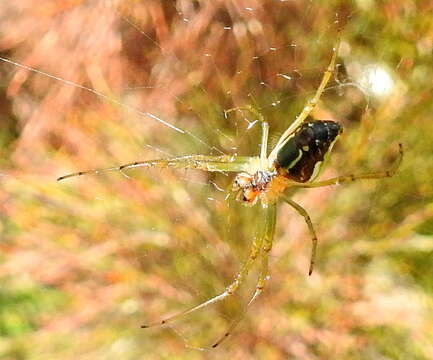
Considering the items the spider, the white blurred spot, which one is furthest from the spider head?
the white blurred spot

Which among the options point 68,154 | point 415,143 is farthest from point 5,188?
point 415,143

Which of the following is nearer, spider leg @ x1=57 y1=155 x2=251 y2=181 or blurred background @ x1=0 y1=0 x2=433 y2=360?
spider leg @ x1=57 y1=155 x2=251 y2=181

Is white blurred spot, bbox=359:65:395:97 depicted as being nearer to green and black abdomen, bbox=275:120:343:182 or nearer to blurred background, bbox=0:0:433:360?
blurred background, bbox=0:0:433:360

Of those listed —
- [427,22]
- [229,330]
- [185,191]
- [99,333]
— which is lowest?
[99,333]

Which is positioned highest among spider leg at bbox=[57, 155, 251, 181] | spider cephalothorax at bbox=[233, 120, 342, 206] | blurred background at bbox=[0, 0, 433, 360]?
spider cephalothorax at bbox=[233, 120, 342, 206]

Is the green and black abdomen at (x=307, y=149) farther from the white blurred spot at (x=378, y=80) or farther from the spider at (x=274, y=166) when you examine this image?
the white blurred spot at (x=378, y=80)

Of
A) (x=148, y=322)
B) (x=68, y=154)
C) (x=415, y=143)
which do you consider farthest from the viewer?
(x=68, y=154)

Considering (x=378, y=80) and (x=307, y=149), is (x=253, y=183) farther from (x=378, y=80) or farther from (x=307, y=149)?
(x=378, y=80)

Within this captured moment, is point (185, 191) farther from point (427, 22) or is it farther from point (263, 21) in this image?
point (427, 22)

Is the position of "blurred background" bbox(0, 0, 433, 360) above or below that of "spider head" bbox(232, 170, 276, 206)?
below

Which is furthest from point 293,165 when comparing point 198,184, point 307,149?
point 198,184
